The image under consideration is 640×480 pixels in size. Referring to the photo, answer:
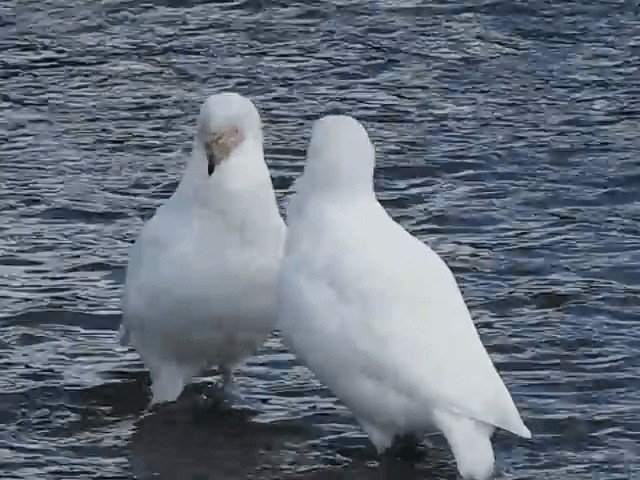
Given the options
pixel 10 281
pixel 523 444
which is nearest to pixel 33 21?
pixel 10 281

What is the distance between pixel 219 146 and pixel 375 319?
1.35 m

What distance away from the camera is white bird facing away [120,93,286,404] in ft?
28.9

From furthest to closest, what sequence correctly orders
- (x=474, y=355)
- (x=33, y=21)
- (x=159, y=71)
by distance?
(x=33, y=21) → (x=159, y=71) → (x=474, y=355)

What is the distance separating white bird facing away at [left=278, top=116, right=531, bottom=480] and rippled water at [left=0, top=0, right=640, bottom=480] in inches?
23.1

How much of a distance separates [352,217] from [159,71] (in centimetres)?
617

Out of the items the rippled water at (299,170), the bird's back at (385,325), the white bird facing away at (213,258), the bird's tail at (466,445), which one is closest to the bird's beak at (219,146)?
the white bird facing away at (213,258)

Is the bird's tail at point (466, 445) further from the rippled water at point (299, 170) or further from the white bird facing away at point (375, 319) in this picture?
the rippled water at point (299, 170)

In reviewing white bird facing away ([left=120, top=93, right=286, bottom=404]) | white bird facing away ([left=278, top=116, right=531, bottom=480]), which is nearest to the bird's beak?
white bird facing away ([left=120, top=93, right=286, bottom=404])

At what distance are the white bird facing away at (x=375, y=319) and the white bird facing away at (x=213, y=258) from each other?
0.41m

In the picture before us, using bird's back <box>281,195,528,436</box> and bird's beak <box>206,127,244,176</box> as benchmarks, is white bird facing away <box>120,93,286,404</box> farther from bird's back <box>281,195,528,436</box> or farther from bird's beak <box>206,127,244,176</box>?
bird's back <box>281,195,528,436</box>

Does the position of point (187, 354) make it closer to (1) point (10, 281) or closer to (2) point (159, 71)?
(1) point (10, 281)

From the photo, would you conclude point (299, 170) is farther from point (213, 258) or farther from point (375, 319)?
point (375, 319)

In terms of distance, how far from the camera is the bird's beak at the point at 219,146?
8.93 metres

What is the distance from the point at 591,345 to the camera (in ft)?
31.5
